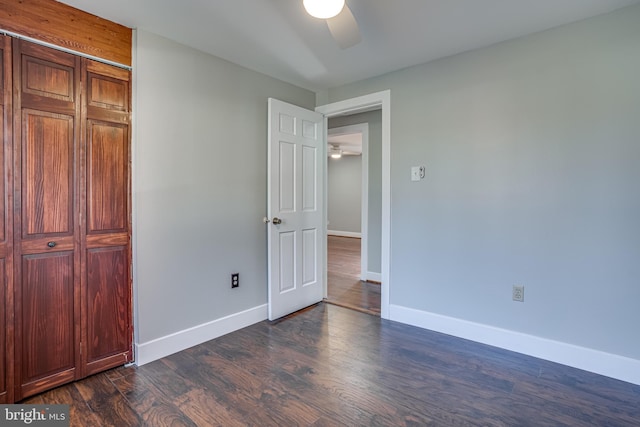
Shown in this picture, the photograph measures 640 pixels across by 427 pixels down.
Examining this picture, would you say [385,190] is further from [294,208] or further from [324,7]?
[324,7]

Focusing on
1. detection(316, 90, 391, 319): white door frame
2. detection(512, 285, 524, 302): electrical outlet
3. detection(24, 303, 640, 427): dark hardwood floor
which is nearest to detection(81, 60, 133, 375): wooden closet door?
detection(24, 303, 640, 427): dark hardwood floor

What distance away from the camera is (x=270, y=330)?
275 cm

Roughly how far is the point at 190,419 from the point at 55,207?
142 centimetres

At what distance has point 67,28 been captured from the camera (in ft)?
6.11

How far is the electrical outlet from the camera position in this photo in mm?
2340

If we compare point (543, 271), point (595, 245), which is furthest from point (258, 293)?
point (595, 245)

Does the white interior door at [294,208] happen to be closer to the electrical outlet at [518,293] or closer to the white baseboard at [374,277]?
the white baseboard at [374,277]

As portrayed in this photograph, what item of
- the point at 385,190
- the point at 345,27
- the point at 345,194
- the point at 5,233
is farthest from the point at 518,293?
the point at 345,194

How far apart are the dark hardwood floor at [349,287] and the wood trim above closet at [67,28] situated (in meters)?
2.89

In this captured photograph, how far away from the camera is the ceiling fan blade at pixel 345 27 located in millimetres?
1595

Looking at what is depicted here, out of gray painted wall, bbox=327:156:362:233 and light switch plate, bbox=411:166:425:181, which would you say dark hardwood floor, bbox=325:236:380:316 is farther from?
gray painted wall, bbox=327:156:362:233

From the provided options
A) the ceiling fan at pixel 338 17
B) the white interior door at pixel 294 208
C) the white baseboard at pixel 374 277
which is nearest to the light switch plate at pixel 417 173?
the white interior door at pixel 294 208

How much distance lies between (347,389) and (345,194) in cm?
762

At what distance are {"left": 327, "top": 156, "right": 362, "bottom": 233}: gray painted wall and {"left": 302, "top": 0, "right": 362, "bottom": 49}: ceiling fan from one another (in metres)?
7.30
